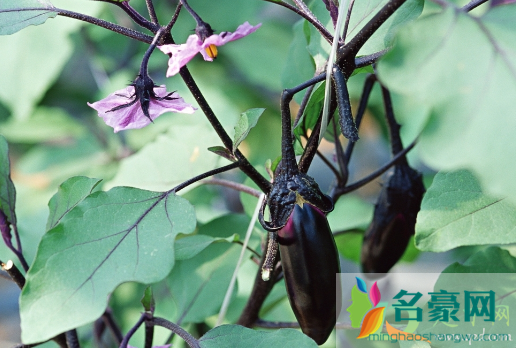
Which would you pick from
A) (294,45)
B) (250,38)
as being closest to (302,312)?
(294,45)

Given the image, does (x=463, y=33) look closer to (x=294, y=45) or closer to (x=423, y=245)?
(x=423, y=245)

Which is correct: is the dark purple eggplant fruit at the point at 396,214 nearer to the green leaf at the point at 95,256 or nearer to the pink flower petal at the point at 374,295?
the pink flower petal at the point at 374,295

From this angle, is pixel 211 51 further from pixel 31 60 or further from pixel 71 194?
pixel 31 60

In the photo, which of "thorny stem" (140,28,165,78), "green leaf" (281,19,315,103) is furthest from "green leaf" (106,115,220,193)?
"thorny stem" (140,28,165,78)

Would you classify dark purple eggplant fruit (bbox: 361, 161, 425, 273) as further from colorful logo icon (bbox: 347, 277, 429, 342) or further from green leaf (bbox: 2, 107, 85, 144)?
green leaf (bbox: 2, 107, 85, 144)

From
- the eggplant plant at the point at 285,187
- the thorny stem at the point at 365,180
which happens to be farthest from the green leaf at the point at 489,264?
the thorny stem at the point at 365,180

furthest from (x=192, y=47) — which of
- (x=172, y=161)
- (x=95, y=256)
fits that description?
(x=172, y=161)
